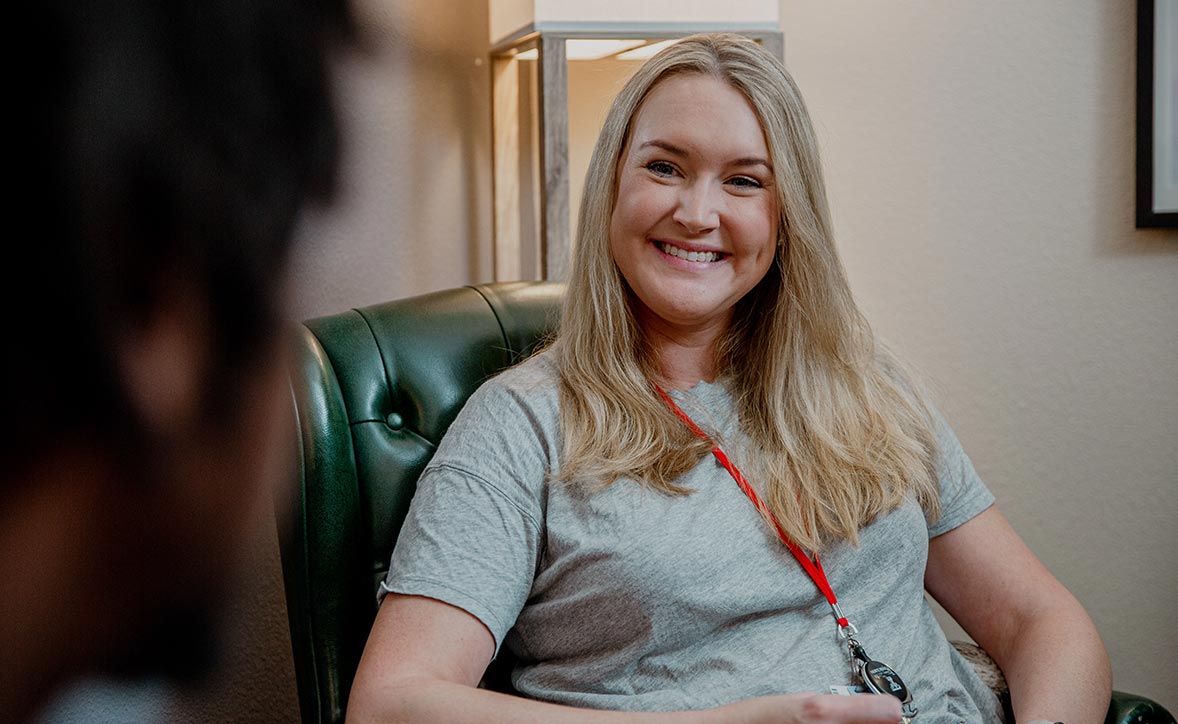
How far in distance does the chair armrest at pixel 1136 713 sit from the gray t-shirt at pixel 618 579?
7.6 inches

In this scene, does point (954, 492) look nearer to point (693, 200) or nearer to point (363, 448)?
point (693, 200)

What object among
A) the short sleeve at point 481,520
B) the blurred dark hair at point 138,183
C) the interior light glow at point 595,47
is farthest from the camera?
the interior light glow at point 595,47

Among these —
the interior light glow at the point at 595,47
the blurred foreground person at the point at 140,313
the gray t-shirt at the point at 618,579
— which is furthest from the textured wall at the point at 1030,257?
the blurred foreground person at the point at 140,313

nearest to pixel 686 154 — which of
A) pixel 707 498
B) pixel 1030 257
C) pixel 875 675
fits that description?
pixel 707 498

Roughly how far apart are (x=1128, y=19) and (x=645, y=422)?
130 cm

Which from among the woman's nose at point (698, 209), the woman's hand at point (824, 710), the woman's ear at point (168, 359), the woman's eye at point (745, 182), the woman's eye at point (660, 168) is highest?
the woman's eye at point (660, 168)

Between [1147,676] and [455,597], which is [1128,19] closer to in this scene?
[1147,676]

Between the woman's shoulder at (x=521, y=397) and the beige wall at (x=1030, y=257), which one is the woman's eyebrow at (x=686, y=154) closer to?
the woman's shoulder at (x=521, y=397)

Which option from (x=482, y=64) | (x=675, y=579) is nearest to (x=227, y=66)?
(x=675, y=579)

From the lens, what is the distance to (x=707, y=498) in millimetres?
1190

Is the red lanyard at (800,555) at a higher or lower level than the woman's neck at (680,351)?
lower

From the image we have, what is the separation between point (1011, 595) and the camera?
1345 mm

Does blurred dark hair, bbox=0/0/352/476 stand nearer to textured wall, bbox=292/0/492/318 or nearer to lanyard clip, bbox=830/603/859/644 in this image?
textured wall, bbox=292/0/492/318

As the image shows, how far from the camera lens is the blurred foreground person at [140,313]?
0.58 m
